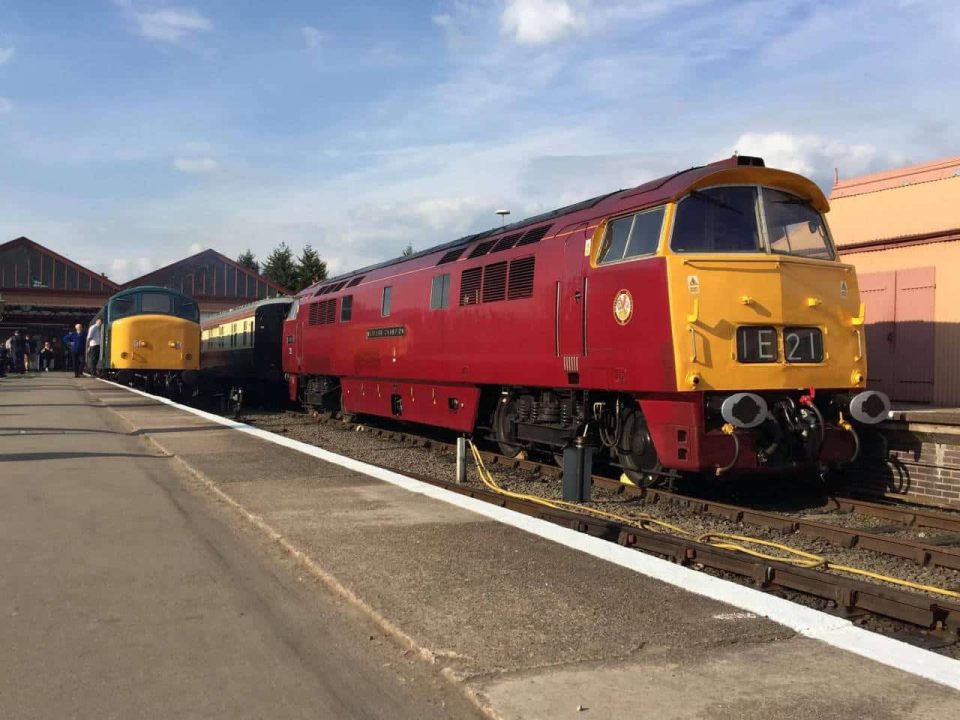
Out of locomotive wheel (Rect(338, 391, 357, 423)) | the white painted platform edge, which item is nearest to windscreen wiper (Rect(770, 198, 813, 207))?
the white painted platform edge

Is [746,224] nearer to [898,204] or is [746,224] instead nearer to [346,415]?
[898,204]

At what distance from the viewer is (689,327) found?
818 cm

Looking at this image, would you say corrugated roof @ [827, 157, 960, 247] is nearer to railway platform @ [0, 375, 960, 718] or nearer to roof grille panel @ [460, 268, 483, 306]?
roof grille panel @ [460, 268, 483, 306]

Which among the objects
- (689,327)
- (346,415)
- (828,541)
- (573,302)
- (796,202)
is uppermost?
(796,202)

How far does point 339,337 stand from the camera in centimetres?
1792

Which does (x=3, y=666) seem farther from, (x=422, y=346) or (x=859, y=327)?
(x=422, y=346)

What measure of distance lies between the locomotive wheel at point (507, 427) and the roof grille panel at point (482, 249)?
2.14 m

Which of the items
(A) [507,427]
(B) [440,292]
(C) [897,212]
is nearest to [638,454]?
(A) [507,427]

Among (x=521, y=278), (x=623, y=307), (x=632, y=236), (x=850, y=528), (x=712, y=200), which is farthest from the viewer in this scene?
(x=521, y=278)

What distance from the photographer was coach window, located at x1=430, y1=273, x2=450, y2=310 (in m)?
12.8

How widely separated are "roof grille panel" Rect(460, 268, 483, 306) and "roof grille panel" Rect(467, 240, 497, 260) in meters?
0.25

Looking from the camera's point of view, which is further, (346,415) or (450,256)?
(346,415)

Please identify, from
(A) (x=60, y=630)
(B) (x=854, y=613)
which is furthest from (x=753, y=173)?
(A) (x=60, y=630)

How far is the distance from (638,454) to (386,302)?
283 inches
